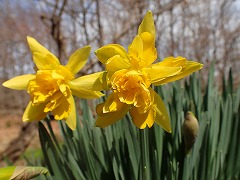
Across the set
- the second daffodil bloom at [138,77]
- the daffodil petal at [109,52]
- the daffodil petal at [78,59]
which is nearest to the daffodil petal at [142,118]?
the second daffodil bloom at [138,77]

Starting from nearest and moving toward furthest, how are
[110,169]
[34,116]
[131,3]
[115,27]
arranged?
[34,116] < [110,169] < [131,3] < [115,27]

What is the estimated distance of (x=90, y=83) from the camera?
0.63 metres

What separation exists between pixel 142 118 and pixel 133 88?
5 cm

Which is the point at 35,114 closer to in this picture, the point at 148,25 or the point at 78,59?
the point at 78,59

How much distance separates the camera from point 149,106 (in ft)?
1.81

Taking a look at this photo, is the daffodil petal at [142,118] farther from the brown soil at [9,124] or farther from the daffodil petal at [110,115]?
the brown soil at [9,124]

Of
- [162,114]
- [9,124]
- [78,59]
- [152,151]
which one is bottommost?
[9,124]

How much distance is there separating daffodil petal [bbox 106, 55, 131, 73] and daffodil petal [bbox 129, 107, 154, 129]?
0.07m

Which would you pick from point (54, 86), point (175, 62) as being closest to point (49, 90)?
point (54, 86)

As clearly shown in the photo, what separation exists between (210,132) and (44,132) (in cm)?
41

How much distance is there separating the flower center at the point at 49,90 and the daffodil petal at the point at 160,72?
0.18 meters

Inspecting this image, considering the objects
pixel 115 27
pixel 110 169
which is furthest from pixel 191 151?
pixel 115 27

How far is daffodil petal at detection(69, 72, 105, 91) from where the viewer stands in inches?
23.8

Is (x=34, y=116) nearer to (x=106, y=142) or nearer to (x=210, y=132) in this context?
(x=106, y=142)
